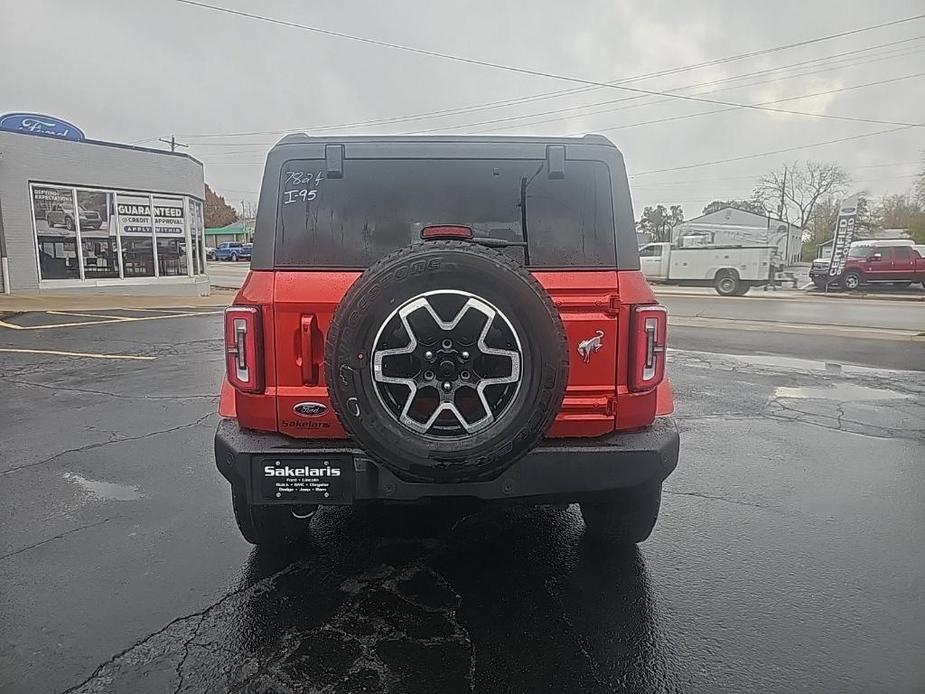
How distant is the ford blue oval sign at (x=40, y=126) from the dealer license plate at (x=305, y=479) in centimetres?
1932

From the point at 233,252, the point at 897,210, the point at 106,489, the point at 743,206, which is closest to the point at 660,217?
the point at 743,206

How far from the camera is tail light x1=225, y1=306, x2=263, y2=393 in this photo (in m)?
2.84

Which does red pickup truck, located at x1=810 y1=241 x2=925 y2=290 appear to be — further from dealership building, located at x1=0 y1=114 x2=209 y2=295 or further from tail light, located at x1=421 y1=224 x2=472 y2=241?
tail light, located at x1=421 y1=224 x2=472 y2=241

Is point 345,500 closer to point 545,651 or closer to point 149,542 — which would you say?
point 545,651

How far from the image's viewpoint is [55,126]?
19031mm

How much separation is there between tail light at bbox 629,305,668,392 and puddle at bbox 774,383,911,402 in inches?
217

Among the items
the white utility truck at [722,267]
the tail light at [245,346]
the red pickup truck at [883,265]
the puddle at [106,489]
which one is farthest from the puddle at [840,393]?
the red pickup truck at [883,265]

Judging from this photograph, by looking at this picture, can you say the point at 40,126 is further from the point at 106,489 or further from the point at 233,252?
the point at 233,252

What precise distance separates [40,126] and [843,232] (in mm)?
27456

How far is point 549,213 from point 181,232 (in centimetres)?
2057

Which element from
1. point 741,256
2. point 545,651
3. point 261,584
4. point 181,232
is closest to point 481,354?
point 545,651

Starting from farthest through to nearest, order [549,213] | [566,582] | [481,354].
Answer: [566,582] → [549,213] → [481,354]

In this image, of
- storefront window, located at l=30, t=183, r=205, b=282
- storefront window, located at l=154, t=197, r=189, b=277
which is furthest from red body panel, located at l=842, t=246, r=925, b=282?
storefront window, located at l=30, t=183, r=205, b=282

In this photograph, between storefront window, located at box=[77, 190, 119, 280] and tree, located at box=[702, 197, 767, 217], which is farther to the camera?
tree, located at box=[702, 197, 767, 217]
